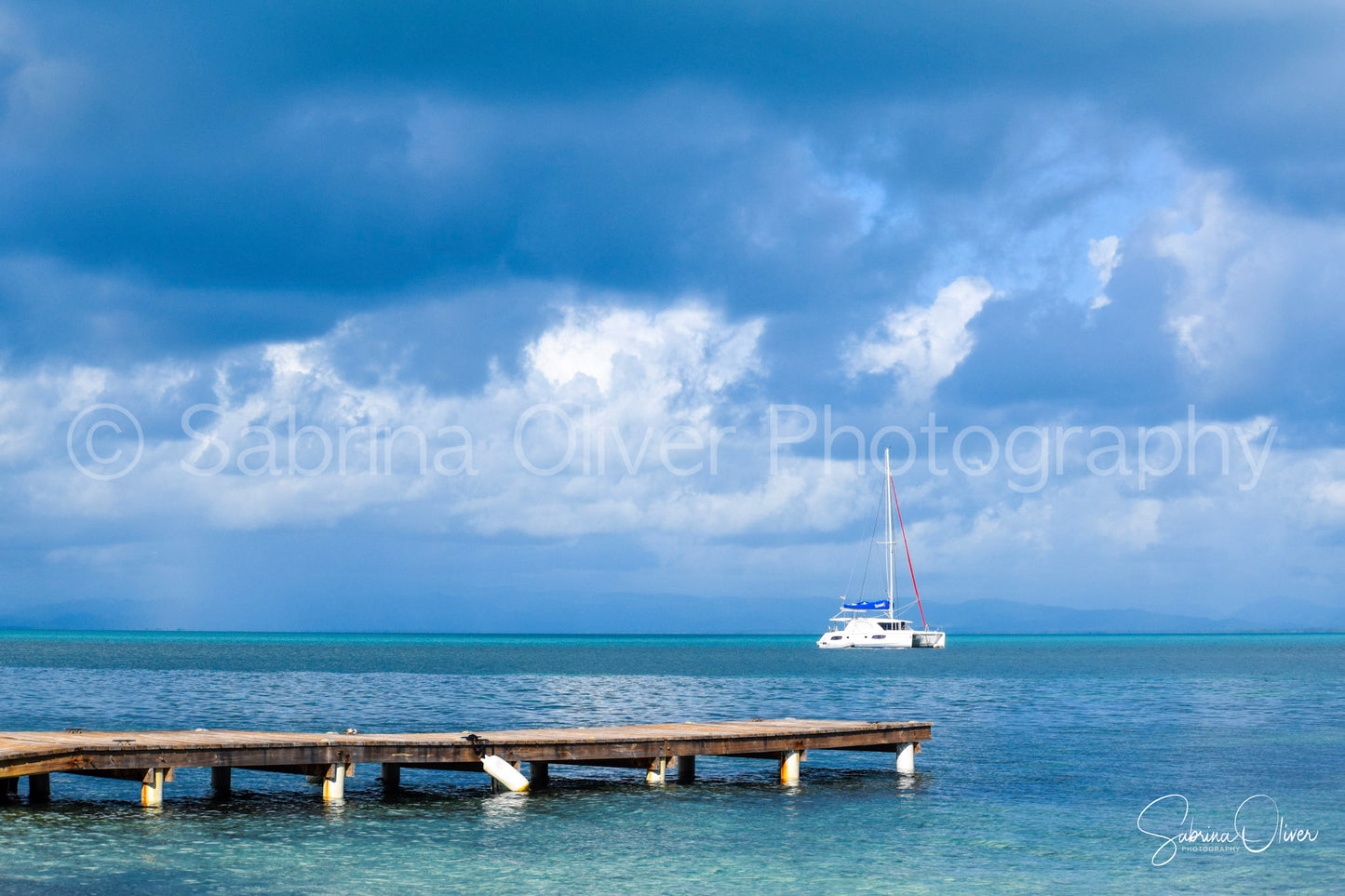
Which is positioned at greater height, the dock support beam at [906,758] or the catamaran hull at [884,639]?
the dock support beam at [906,758]

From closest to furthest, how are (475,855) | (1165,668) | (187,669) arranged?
(475,855), (187,669), (1165,668)

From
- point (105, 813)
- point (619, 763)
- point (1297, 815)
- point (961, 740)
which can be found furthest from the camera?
point (961, 740)

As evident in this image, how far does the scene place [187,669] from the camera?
4259 inches

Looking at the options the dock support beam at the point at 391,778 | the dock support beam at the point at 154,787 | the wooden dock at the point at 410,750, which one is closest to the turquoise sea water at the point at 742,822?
the dock support beam at the point at 154,787

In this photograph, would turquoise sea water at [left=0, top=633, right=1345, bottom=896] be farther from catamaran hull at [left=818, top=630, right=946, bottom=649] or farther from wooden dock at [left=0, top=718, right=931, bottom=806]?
catamaran hull at [left=818, top=630, right=946, bottom=649]

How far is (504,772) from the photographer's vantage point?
2895 cm

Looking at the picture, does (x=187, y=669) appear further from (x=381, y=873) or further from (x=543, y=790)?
(x=381, y=873)

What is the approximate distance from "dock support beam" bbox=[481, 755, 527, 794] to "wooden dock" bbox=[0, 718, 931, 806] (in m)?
0.02

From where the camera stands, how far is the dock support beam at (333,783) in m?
27.7

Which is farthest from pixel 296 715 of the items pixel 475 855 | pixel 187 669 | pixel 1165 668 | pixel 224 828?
pixel 1165 668

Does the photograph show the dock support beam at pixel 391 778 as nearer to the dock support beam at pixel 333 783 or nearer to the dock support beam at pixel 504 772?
the dock support beam at pixel 333 783

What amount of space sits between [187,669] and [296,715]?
5840cm

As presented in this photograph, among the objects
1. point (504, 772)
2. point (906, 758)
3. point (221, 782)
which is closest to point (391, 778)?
point (504, 772)

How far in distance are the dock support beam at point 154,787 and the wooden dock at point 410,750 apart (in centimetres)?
2
